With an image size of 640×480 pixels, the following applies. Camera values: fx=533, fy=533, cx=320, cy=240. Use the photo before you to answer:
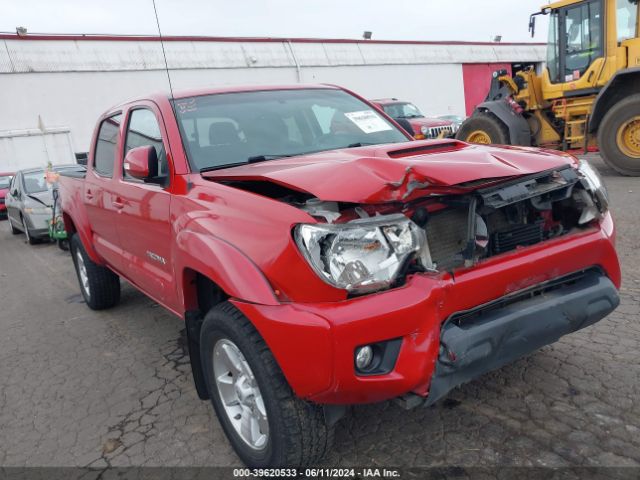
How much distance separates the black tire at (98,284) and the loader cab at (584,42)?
8.76m

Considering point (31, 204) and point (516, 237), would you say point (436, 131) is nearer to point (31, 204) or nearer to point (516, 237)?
point (31, 204)

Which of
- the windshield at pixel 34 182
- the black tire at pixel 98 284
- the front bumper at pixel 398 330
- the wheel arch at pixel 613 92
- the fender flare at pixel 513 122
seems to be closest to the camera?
the front bumper at pixel 398 330

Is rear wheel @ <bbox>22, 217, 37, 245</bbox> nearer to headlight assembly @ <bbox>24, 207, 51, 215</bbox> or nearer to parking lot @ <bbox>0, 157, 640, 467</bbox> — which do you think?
headlight assembly @ <bbox>24, 207, 51, 215</bbox>

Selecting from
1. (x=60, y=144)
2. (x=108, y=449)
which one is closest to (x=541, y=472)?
(x=108, y=449)

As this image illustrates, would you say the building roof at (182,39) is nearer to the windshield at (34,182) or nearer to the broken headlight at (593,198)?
the windshield at (34,182)

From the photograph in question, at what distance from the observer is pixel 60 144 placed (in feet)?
70.1

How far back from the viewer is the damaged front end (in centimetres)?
212

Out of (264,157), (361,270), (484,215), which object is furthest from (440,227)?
(264,157)

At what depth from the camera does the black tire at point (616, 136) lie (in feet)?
28.9

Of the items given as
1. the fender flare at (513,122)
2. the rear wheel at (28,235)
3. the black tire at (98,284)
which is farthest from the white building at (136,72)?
the black tire at (98,284)

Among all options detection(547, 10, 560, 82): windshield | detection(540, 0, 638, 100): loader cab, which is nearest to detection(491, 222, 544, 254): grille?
detection(540, 0, 638, 100): loader cab

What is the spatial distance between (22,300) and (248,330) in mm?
5107

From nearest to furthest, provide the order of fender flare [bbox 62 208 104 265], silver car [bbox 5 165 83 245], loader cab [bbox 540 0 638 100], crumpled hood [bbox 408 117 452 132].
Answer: fender flare [bbox 62 208 104 265] < loader cab [bbox 540 0 638 100] < silver car [bbox 5 165 83 245] < crumpled hood [bbox 408 117 452 132]

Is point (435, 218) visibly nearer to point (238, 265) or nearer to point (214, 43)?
point (238, 265)
